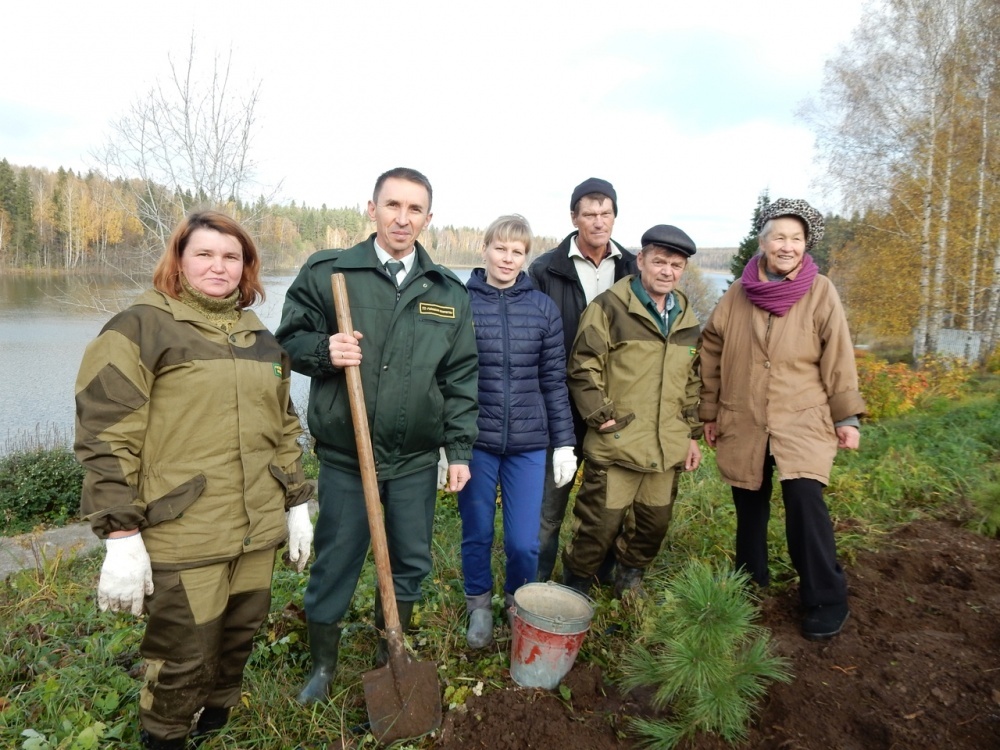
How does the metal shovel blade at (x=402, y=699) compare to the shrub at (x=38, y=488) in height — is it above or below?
above

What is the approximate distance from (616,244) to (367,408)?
177cm

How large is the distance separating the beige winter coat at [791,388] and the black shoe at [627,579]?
73cm

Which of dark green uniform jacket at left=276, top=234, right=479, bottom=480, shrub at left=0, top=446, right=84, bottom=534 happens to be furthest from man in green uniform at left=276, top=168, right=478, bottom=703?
shrub at left=0, top=446, right=84, bottom=534

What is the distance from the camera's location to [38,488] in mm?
10562

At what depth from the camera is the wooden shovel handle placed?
2389mm

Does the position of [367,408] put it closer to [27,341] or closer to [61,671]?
[61,671]

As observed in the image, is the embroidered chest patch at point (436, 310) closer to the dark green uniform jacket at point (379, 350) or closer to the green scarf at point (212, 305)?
the dark green uniform jacket at point (379, 350)

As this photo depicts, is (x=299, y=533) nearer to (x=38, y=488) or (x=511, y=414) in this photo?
(x=511, y=414)

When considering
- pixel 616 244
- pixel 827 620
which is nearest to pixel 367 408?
pixel 616 244

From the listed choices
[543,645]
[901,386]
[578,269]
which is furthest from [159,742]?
[901,386]

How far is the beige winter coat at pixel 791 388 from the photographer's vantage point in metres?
2.80

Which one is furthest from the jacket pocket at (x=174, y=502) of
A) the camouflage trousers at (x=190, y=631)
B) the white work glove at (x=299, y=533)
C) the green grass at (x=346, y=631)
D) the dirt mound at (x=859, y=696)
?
the dirt mound at (x=859, y=696)

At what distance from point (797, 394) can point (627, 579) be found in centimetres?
131

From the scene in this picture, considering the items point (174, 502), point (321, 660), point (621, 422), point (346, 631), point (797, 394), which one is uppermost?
point (797, 394)
